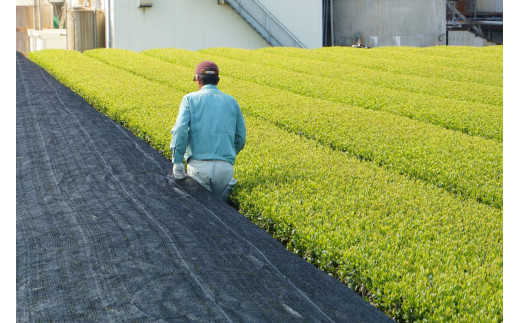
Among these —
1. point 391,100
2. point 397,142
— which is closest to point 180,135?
point 397,142

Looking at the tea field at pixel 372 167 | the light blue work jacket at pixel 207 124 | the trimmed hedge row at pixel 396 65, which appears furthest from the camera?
the trimmed hedge row at pixel 396 65

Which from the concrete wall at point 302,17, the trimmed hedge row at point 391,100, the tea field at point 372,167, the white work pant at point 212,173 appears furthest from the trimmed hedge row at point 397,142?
the concrete wall at point 302,17

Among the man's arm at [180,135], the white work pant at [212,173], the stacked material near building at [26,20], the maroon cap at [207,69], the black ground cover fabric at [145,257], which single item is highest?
the stacked material near building at [26,20]

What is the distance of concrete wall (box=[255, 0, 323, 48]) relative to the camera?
29672mm

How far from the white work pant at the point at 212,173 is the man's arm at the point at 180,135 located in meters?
0.25

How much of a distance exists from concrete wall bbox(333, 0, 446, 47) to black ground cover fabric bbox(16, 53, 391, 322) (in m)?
27.7

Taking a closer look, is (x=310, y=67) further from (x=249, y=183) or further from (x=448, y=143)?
(x=249, y=183)

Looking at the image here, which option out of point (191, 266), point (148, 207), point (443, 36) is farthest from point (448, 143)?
point (443, 36)

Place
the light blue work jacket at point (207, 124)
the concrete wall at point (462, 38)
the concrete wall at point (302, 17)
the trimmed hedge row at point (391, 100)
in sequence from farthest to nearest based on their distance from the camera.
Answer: the concrete wall at point (462, 38) < the concrete wall at point (302, 17) < the trimmed hedge row at point (391, 100) < the light blue work jacket at point (207, 124)

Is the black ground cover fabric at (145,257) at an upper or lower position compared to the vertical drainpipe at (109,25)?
lower

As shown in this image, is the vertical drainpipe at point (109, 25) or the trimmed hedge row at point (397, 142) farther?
the vertical drainpipe at point (109, 25)

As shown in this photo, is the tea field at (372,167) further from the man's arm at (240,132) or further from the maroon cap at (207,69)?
the maroon cap at (207,69)

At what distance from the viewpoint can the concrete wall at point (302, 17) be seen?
29.7 meters

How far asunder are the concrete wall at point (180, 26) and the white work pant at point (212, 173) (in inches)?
817
